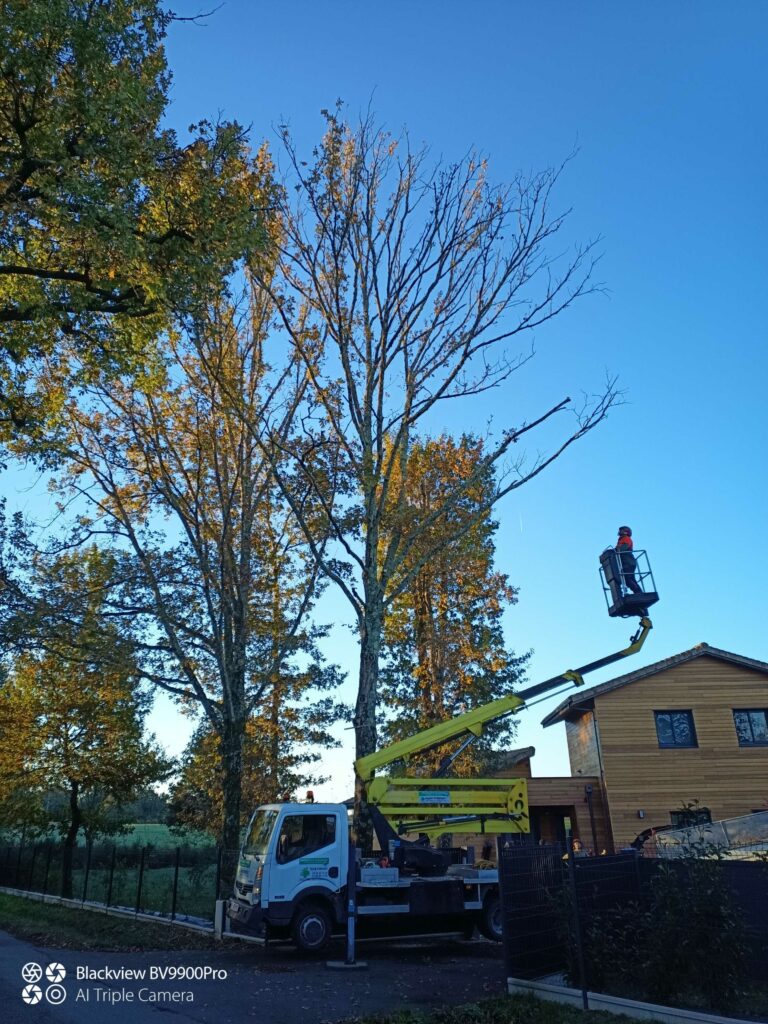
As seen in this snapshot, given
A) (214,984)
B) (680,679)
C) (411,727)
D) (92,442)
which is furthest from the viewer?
(680,679)

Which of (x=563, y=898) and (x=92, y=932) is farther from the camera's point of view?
(x=92, y=932)

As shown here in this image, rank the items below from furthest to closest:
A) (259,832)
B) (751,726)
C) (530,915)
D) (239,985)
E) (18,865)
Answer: (18,865) < (751,726) < (259,832) < (239,985) < (530,915)

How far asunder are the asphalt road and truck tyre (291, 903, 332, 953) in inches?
14.2

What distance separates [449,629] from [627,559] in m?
13.8

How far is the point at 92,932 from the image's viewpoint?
15.9 meters

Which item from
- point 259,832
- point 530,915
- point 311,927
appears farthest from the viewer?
point 259,832

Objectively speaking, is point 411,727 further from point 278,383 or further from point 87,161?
point 87,161

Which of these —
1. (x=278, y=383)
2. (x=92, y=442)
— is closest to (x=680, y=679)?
(x=278, y=383)

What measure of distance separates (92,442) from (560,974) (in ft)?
52.8

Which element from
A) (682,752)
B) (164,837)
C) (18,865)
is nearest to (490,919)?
(682,752)

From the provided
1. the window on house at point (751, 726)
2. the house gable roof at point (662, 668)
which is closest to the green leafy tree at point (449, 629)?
the house gable roof at point (662, 668)

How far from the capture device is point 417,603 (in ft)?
92.3

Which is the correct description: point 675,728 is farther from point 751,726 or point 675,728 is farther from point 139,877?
point 139,877

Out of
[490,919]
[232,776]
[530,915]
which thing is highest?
[232,776]
